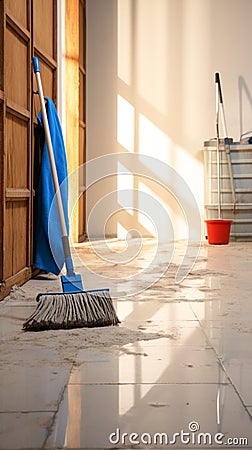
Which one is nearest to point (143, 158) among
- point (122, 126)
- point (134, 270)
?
point (122, 126)

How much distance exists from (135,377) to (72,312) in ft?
1.95

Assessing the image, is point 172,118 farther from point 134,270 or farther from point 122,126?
point 134,270

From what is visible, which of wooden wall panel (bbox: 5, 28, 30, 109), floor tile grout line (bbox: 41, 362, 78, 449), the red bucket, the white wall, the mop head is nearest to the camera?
floor tile grout line (bbox: 41, 362, 78, 449)

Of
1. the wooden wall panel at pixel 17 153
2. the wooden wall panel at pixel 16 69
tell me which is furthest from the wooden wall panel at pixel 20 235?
the wooden wall panel at pixel 16 69

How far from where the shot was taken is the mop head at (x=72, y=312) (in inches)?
87.1

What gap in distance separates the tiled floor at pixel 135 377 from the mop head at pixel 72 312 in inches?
1.4

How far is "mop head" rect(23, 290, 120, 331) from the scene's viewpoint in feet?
7.26

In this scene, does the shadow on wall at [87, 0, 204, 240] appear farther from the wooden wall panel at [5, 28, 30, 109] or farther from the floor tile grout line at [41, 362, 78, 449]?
the floor tile grout line at [41, 362, 78, 449]

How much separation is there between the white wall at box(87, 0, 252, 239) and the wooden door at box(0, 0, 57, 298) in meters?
2.28

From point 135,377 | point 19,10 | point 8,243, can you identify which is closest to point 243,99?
point 19,10

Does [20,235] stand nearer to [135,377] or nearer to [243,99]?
[135,377]

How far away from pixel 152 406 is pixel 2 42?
1.72 metres

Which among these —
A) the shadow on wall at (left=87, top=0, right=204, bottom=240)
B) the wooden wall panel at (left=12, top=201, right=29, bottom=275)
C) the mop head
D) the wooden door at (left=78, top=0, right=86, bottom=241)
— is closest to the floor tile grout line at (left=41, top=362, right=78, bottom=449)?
the mop head

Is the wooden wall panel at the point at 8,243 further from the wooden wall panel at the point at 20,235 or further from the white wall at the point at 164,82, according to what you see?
the white wall at the point at 164,82
